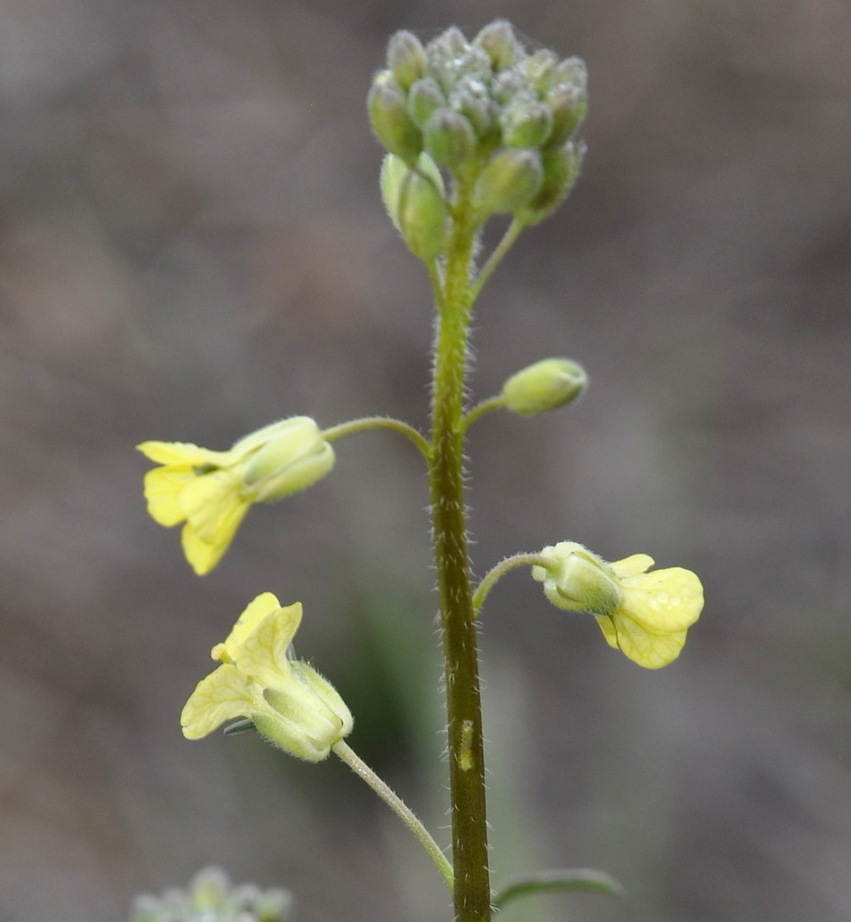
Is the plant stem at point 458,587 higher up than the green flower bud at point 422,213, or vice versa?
the green flower bud at point 422,213

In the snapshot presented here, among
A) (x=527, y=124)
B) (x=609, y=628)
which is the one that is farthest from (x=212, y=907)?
(x=527, y=124)

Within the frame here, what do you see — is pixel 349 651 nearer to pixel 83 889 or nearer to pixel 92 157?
pixel 83 889

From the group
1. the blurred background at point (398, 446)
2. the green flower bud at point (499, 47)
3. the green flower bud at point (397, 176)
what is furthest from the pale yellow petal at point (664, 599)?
the blurred background at point (398, 446)

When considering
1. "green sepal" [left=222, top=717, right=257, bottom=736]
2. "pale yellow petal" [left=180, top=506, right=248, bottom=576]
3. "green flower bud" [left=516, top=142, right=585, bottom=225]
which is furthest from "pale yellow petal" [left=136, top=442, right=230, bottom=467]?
"green flower bud" [left=516, top=142, right=585, bottom=225]

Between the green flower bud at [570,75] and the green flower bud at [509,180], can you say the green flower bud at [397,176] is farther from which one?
the green flower bud at [570,75]

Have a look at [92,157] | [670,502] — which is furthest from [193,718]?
[92,157]

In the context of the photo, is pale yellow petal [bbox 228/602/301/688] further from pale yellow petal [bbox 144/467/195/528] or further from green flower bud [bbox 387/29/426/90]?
green flower bud [bbox 387/29/426/90]
